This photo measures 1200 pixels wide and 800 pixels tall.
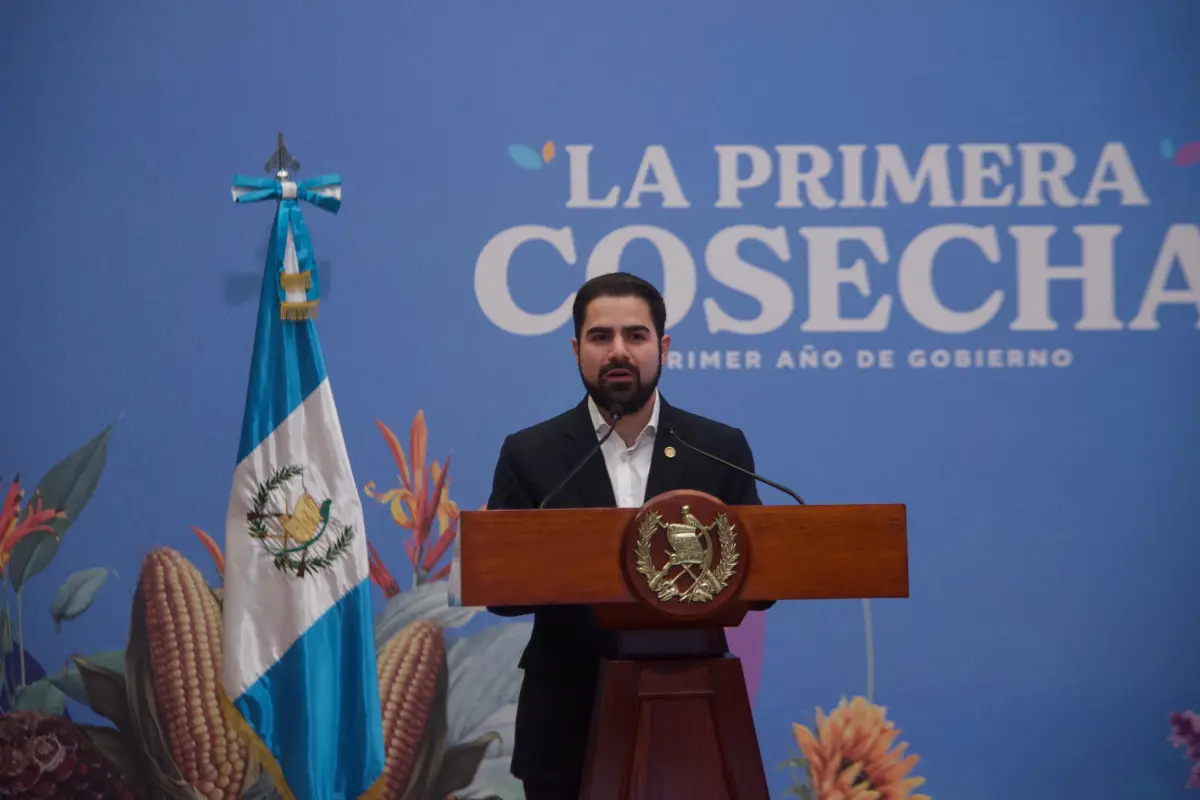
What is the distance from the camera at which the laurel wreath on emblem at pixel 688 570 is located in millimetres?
1979

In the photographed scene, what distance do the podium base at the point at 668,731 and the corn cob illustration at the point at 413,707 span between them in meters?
1.82

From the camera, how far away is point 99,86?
389 cm

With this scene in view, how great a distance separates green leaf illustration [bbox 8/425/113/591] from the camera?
3.79 meters

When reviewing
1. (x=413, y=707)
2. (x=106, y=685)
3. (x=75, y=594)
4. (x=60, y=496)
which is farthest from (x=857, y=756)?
(x=60, y=496)

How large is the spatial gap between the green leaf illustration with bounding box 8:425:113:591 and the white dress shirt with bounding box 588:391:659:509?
201 cm

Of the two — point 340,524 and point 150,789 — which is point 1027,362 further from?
point 150,789

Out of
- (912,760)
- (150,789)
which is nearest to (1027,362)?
(912,760)

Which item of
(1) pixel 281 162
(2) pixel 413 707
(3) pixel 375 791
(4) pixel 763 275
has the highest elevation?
(1) pixel 281 162

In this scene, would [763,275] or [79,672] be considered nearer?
[79,672]

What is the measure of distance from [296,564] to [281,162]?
1157mm

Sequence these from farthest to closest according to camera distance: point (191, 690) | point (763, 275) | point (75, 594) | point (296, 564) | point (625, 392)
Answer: point (763, 275), point (75, 594), point (191, 690), point (296, 564), point (625, 392)

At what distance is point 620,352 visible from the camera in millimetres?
2365

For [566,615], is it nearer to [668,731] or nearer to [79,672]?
[668,731]

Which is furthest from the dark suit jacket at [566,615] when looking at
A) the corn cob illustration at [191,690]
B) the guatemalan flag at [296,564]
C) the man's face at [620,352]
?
the corn cob illustration at [191,690]
